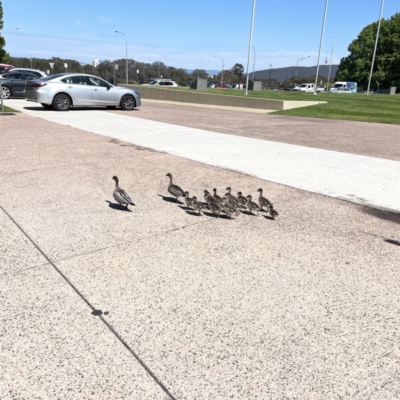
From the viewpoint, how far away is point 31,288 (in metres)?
3.35

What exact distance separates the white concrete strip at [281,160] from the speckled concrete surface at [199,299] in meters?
1.02

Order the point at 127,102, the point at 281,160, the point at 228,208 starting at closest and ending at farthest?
the point at 228,208 < the point at 281,160 < the point at 127,102

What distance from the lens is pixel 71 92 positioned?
17000mm

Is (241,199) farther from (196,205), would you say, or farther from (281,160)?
(281,160)

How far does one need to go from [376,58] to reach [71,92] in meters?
72.8

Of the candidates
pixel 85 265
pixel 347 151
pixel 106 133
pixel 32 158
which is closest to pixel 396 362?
pixel 85 265

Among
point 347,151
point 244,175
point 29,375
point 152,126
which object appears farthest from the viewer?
point 152,126

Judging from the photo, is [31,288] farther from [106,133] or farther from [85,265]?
[106,133]

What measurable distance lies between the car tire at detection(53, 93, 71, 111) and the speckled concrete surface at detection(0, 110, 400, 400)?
39.4 ft

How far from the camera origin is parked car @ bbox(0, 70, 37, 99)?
22.1 metres

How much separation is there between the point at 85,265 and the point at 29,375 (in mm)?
1438

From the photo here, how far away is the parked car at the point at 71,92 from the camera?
54.0ft

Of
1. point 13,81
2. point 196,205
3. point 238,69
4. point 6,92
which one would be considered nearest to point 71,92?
point 13,81

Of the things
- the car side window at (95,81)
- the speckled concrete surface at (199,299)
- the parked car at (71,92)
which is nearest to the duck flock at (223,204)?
the speckled concrete surface at (199,299)
